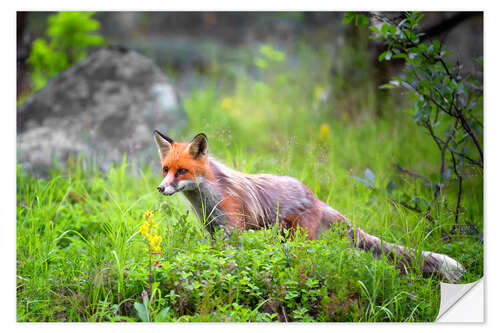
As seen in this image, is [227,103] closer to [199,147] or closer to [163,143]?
[163,143]

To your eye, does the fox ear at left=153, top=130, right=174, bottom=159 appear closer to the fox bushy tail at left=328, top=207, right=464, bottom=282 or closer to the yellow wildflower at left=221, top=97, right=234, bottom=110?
the fox bushy tail at left=328, top=207, right=464, bottom=282

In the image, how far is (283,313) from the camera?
3273 millimetres

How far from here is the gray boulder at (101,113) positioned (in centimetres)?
529

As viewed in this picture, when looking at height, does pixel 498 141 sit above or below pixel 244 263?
above

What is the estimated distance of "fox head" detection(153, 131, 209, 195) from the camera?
11.1ft

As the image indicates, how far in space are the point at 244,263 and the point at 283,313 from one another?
44cm

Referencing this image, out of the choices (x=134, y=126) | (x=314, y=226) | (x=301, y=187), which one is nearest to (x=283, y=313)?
(x=314, y=226)


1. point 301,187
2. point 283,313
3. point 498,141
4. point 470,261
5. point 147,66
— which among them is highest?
point 147,66

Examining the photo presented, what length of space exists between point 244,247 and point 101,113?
3.06 m

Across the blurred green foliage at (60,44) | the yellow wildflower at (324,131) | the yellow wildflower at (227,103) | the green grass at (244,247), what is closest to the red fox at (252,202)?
the green grass at (244,247)

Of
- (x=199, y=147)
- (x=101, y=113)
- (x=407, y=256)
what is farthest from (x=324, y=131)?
(x=101, y=113)

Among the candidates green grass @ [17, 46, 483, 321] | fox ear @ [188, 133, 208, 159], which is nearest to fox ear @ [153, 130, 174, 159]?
fox ear @ [188, 133, 208, 159]

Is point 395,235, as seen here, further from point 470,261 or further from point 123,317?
point 123,317
